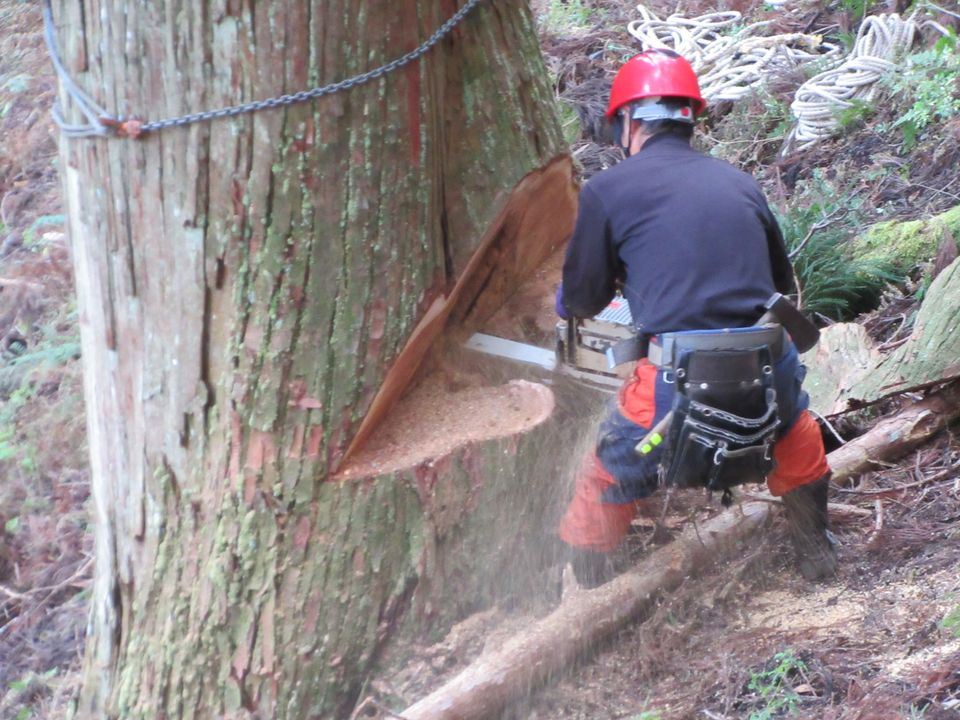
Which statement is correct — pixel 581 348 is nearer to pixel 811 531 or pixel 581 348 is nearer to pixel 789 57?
pixel 811 531

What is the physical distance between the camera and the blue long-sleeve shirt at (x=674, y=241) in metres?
3.07

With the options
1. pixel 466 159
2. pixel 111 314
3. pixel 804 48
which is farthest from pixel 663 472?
pixel 804 48

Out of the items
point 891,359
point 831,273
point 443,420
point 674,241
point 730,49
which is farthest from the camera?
point 730,49

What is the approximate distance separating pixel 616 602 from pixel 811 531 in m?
0.81

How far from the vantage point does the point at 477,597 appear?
3258mm

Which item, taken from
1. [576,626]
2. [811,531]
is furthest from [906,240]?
[576,626]

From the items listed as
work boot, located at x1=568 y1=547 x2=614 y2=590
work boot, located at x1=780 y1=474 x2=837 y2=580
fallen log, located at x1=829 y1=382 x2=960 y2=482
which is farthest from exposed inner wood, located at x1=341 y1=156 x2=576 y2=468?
fallen log, located at x1=829 y1=382 x2=960 y2=482

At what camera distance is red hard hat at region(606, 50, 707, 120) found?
3199 millimetres

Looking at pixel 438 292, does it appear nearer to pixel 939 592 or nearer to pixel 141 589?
pixel 141 589

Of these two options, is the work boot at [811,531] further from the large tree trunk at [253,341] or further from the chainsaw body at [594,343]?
the large tree trunk at [253,341]

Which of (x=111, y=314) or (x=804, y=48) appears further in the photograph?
(x=804, y=48)

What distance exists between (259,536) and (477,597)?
807 mm

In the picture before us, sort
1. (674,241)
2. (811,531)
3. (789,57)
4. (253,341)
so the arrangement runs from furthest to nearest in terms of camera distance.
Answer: (789,57)
(811,531)
(674,241)
(253,341)

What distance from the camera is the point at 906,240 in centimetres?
545
